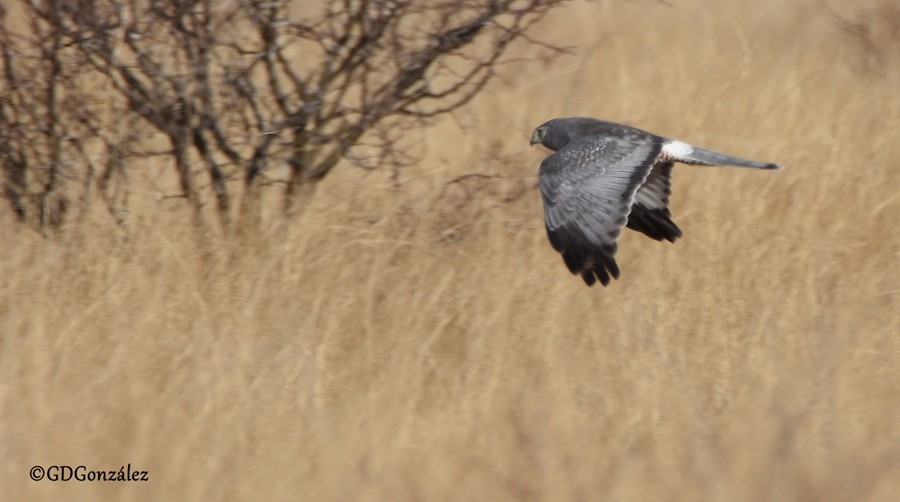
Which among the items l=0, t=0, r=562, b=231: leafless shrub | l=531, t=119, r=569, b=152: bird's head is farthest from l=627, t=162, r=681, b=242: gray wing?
l=0, t=0, r=562, b=231: leafless shrub

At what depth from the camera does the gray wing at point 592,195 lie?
443cm

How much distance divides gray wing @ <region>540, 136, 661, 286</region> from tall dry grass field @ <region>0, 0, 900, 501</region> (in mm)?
368

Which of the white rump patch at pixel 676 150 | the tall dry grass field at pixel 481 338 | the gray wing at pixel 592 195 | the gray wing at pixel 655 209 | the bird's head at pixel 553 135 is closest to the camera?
the tall dry grass field at pixel 481 338

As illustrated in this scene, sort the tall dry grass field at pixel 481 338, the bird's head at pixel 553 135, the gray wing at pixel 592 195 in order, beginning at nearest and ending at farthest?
the tall dry grass field at pixel 481 338, the gray wing at pixel 592 195, the bird's head at pixel 553 135

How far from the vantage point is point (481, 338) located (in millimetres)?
4625

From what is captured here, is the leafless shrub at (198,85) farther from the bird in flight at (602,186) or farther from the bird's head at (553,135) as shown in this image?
the bird in flight at (602,186)

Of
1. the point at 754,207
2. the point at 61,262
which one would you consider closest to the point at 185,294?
the point at 61,262

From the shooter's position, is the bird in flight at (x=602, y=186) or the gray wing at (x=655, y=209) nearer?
the bird in flight at (x=602, y=186)

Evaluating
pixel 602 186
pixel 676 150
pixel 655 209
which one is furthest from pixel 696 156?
pixel 602 186

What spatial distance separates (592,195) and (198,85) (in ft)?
5.86

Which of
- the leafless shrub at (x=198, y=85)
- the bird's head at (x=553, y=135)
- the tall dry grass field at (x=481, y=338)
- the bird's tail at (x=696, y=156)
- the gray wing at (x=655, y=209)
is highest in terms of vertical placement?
the leafless shrub at (x=198, y=85)

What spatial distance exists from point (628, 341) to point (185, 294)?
1595mm

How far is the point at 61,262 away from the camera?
16.4 feet

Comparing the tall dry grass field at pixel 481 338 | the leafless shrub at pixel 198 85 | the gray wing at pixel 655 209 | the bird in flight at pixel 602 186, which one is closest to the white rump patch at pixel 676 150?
the bird in flight at pixel 602 186
